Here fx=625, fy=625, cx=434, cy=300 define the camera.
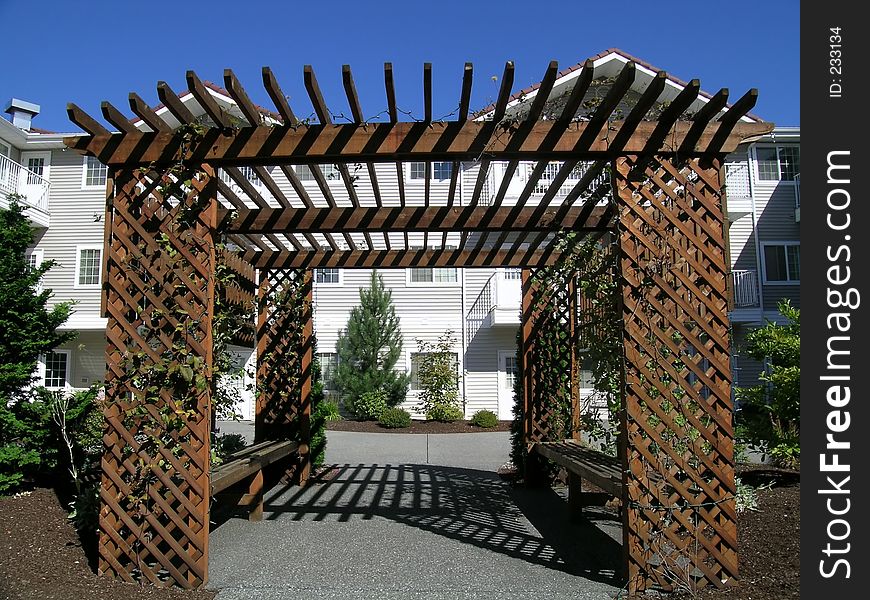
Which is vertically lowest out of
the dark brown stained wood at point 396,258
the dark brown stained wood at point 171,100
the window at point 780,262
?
the dark brown stained wood at point 396,258

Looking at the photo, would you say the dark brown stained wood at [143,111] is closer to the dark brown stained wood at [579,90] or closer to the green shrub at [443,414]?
the dark brown stained wood at [579,90]

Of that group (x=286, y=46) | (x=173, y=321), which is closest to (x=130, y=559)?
(x=173, y=321)

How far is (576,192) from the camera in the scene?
5.59 m

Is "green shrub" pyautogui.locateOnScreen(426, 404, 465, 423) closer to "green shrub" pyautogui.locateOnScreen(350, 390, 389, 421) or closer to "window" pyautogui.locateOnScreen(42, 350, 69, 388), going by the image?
"green shrub" pyautogui.locateOnScreen(350, 390, 389, 421)

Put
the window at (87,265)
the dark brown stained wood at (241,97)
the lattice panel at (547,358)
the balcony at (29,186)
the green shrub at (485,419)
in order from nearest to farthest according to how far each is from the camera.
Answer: the dark brown stained wood at (241,97) < the lattice panel at (547,358) < the balcony at (29,186) < the green shrub at (485,419) < the window at (87,265)

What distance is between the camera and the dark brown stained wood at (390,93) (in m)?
3.68

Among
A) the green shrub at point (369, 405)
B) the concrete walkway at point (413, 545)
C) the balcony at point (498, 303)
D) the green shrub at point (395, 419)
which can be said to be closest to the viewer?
the concrete walkway at point (413, 545)

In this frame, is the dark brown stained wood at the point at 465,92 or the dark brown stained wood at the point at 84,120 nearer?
the dark brown stained wood at the point at 465,92

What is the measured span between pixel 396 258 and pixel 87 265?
14467mm

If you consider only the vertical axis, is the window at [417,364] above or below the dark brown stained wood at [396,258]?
below

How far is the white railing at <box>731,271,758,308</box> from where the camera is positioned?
1745cm

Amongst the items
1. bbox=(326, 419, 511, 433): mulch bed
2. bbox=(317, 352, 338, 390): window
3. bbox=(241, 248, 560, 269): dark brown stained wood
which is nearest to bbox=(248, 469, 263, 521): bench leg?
bbox=(241, 248, 560, 269): dark brown stained wood

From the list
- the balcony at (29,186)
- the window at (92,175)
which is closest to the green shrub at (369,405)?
the balcony at (29,186)

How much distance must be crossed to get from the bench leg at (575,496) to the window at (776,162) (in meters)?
15.8
